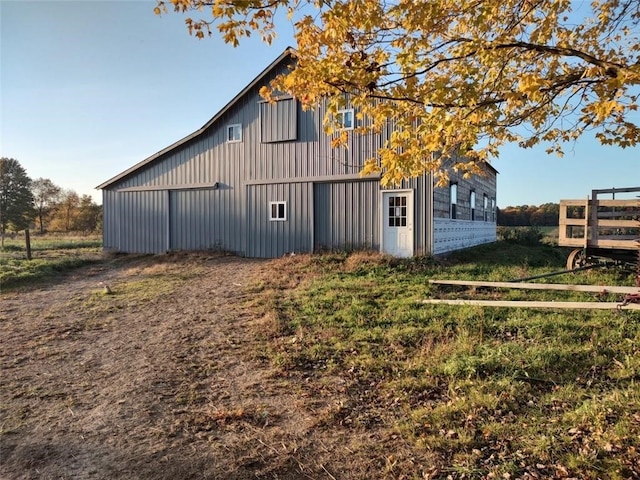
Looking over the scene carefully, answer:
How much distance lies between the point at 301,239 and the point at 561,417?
11.7 m

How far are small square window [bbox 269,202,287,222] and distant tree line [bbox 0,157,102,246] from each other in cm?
3666

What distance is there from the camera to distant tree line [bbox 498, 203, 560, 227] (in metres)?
38.1

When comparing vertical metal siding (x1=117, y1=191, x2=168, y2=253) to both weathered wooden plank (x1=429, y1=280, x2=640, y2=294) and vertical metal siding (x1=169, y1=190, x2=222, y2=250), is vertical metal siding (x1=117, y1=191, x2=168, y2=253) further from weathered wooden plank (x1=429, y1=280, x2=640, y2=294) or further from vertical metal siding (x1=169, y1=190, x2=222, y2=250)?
weathered wooden plank (x1=429, y1=280, x2=640, y2=294)

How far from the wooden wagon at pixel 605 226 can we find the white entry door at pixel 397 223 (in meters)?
4.25

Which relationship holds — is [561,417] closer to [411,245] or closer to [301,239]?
[411,245]

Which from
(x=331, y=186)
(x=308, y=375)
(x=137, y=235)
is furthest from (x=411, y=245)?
(x=137, y=235)

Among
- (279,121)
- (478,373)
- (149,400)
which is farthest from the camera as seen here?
(279,121)

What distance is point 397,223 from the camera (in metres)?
13.4

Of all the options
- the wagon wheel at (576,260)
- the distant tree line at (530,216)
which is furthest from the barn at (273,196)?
the distant tree line at (530,216)

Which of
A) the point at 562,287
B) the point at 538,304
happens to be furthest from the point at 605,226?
the point at 538,304

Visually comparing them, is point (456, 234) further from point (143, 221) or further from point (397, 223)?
point (143, 221)

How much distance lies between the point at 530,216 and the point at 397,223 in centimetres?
3101

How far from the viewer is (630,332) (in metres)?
6.00

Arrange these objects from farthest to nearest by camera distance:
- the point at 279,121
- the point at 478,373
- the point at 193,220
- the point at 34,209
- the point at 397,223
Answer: the point at 34,209 → the point at 193,220 → the point at 279,121 → the point at 397,223 → the point at 478,373
